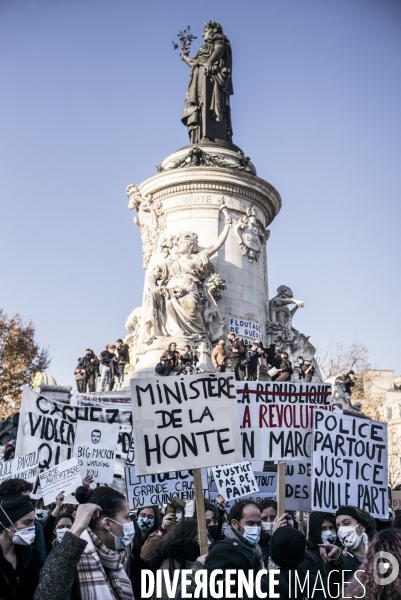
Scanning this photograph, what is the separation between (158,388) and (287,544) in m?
2.09

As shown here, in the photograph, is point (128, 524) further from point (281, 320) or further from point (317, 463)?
point (281, 320)

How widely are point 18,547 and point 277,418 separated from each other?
411 centimetres

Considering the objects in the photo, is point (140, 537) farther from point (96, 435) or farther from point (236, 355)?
point (236, 355)

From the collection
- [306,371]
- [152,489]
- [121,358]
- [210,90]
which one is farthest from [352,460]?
[210,90]

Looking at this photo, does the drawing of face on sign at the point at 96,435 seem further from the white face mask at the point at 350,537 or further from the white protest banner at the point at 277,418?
the white face mask at the point at 350,537

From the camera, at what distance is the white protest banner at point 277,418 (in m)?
7.81

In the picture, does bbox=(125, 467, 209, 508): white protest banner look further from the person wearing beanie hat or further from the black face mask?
the person wearing beanie hat

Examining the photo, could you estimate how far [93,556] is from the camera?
397 centimetres

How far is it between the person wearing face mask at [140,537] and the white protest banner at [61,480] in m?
0.78

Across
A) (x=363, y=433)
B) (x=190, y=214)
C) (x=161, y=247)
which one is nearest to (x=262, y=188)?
(x=190, y=214)

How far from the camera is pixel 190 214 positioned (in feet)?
82.4

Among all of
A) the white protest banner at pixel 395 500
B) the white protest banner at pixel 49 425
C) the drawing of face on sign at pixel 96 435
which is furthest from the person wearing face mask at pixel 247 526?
the white protest banner at pixel 395 500

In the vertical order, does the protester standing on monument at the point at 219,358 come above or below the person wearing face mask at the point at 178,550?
above

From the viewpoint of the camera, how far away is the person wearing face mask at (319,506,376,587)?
5.18 metres
